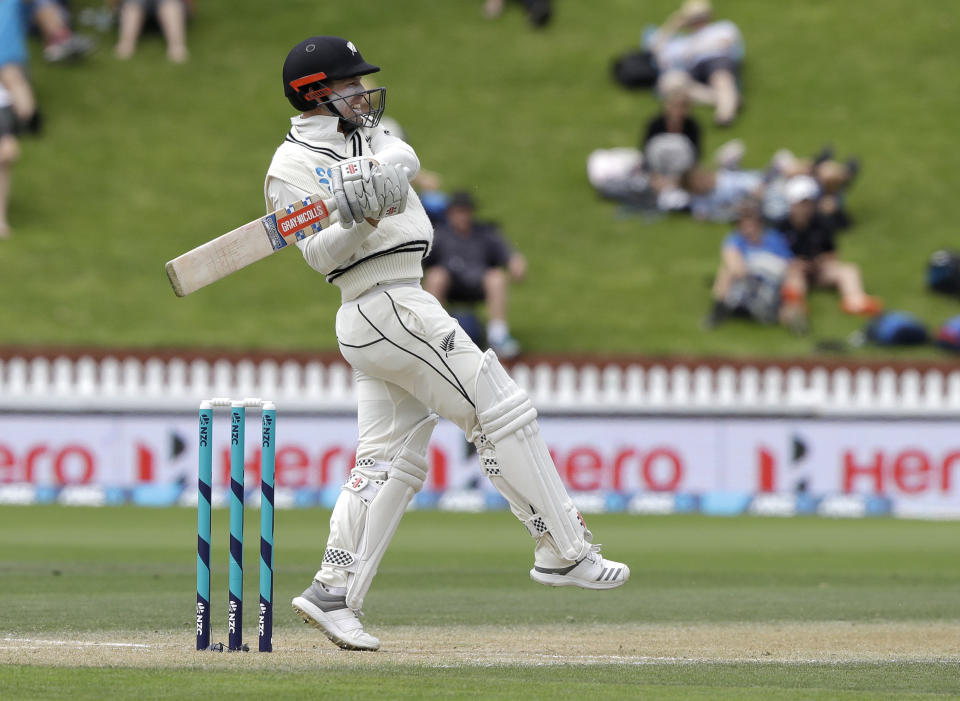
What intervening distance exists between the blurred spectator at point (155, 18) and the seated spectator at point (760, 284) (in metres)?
9.04

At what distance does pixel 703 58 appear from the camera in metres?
21.6

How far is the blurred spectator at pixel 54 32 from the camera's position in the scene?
75.8ft

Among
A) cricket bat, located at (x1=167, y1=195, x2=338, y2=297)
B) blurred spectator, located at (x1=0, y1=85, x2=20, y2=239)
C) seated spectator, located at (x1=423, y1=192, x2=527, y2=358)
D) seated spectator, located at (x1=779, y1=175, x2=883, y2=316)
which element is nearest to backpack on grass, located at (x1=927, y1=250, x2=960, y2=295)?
seated spectator, located at (x1=779, y1=175, x2=883, y2=316)

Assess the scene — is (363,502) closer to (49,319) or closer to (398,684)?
(398,684)

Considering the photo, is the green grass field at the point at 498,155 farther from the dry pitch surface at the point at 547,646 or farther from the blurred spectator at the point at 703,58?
the dry pitch surface at the point at 547,646

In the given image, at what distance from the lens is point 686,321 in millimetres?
18344

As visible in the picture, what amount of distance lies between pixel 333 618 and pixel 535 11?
19224 mm

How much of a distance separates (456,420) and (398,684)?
127cm

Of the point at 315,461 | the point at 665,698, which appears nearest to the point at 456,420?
the point at 665,698

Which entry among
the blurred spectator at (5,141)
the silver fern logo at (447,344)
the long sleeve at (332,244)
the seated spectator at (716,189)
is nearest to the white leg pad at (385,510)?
the silver fern logo at (447,344)

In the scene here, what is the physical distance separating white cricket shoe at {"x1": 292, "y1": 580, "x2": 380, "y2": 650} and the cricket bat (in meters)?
1.13

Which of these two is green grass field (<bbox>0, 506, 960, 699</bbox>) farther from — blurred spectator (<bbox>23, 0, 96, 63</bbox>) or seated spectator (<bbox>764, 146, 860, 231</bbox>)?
blurred spectator (<bbox>23, 0, 96, 63</bbox>)

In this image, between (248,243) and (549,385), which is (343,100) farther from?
(549,385)

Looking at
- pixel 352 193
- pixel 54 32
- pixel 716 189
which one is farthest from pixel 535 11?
pixel 352 193
